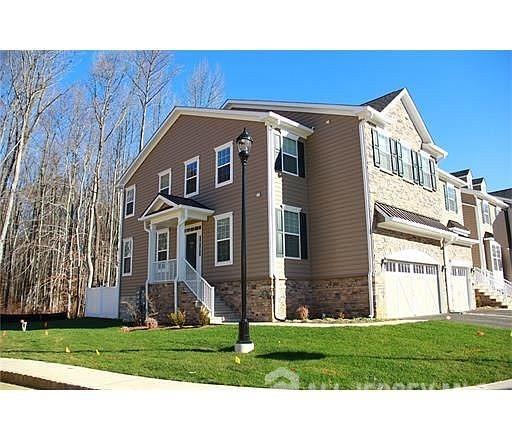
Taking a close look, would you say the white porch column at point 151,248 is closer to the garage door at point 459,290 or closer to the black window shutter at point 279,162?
the black window shutter at point 279,162

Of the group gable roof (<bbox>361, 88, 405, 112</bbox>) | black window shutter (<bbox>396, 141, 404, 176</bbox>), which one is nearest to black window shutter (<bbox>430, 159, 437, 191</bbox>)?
black window shutter (<bbox>396, 141, 404, 176</bbox>)

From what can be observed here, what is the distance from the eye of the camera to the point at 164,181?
49.3 feet

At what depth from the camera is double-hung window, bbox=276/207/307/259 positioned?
1100 cm

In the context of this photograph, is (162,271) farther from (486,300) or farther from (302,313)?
(486,300)

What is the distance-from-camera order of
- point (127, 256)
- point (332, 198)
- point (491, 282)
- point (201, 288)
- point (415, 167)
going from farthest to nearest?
point (491, 282)
point (127, 256)
point (415, 167)
point (332, 198)
point (201, 288)

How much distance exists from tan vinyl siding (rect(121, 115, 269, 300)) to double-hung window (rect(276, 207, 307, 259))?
379mm

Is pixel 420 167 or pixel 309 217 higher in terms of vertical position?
pixel 420 167

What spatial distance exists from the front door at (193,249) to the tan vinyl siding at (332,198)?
3122mm

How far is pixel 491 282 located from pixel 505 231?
648cm

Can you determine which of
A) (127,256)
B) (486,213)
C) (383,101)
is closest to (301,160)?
(383,101)

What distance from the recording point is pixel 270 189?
11.0 metres

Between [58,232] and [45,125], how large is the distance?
5861 mm
